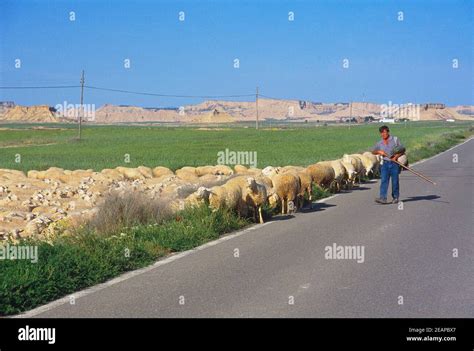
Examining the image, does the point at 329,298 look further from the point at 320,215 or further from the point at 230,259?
the point at 320,215

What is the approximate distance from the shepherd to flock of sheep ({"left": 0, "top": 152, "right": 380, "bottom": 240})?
5.47 feet

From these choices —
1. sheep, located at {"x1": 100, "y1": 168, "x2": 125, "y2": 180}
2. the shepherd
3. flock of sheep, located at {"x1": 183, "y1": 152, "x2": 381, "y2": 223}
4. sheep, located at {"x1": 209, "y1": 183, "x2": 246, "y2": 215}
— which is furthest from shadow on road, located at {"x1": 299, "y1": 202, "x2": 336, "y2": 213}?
sheep, located at {"x1": 100, "y1": 168, "x2": 125, "y2": 180}

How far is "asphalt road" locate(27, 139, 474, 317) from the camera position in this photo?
7.19m

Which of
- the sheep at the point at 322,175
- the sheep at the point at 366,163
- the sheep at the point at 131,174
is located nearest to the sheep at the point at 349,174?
the sheep at the point at 322,175

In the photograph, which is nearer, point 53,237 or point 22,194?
point 53,237

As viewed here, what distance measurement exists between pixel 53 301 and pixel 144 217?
4990 millimetres

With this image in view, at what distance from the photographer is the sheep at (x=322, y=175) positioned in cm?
1819

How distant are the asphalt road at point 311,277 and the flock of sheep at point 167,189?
2.97ft

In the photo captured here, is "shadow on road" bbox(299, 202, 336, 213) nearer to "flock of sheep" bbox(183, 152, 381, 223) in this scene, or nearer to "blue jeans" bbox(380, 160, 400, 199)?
"flock of sheep" bbox(183, 152, 381, 223)

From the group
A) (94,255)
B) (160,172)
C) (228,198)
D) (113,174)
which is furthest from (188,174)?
(94,255)

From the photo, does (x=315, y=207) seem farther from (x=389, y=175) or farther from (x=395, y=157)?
(x=395, y=157)

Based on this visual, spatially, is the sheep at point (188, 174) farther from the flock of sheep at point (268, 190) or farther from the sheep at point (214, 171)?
the flock of sheep at point (268, 190)

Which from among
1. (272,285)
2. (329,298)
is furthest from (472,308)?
(272,285)
